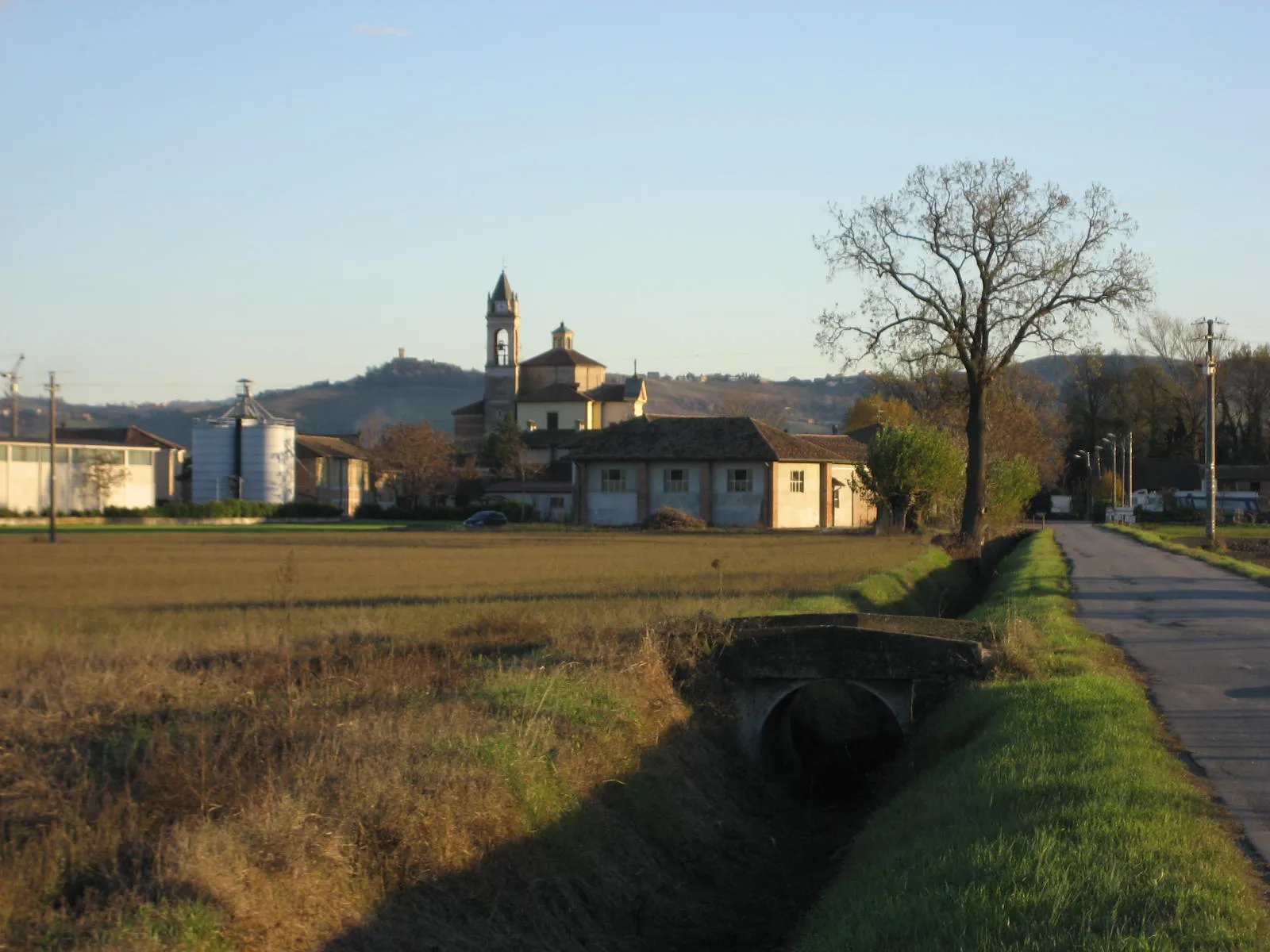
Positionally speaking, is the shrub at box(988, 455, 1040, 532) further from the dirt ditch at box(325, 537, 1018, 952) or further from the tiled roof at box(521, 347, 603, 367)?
the tiled roof at box(521, 347, 603, 367)

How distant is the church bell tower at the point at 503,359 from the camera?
135000 millimetres

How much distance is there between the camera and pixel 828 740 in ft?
64.2

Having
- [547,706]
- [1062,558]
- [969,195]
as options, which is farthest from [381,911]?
[969,195]

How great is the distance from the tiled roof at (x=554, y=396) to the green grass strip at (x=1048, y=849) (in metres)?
117

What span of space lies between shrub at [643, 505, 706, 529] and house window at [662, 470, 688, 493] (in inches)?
104

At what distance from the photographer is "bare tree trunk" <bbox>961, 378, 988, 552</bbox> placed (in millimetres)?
44875

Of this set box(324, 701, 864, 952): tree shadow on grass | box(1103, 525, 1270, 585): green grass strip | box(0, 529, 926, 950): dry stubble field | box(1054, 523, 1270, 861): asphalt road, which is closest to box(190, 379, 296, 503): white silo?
box(1103, 525, 1270, 585): green grass strip

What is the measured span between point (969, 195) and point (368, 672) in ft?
113

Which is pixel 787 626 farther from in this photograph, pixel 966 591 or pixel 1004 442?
pixel 1004 442

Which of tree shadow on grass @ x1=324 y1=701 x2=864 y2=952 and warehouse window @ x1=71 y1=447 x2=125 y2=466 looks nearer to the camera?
tree shadow on grass @ x1=324 y1=701 x2=864 y2=952

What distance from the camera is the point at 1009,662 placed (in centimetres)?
1569

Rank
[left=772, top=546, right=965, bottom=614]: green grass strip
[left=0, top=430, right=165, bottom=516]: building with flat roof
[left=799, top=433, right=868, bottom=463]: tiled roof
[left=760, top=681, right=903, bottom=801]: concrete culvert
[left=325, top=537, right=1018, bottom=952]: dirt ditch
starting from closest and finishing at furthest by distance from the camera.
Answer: [left=325, top=537, right=1018, bottom=952]: dirt ditch
[left=760, top=681, right=903, bottom=801]: concrete culvert
[left=772, top=546, right=965, bottom=614]: green grass strip
[left=799, top=433, right=868, bottom=463]: tiled roof
[left=0, top=430, right=165, bottom=516]: building with flat roof

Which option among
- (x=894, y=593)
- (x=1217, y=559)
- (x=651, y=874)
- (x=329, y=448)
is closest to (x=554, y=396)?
(x=329, y=448)

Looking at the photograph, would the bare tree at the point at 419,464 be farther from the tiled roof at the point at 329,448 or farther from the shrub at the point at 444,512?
the shrub at the point at 444,512
